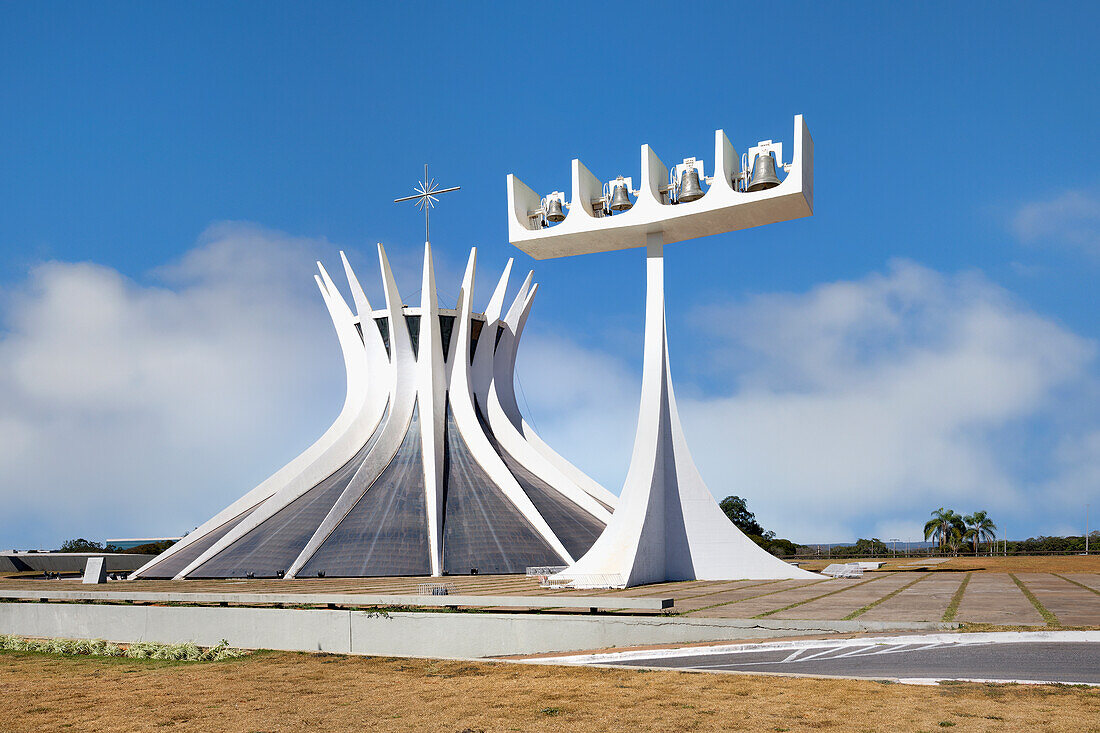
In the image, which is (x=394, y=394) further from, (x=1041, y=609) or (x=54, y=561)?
(x=1041, y=609)

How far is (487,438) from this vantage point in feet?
120

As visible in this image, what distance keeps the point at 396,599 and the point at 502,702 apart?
292 inches

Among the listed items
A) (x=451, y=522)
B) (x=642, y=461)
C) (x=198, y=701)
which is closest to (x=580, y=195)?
(x=642, y=461)

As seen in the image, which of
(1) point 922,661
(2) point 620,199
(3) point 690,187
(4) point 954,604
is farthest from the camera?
(2) point 620,199

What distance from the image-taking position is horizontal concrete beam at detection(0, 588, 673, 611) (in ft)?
46.5

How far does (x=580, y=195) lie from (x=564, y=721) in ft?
58.1

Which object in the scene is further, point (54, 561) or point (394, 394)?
point (54, 561)

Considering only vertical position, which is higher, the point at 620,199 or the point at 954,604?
the point at 620,199

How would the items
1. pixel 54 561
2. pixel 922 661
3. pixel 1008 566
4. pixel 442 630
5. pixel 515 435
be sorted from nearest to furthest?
pixel 922 661, pixel 442 630, pixel 1008 566, pixel 515 435, pixel 54 561

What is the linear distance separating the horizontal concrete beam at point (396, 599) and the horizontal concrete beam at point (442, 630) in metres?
1.38

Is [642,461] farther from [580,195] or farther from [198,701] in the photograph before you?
[198,701]

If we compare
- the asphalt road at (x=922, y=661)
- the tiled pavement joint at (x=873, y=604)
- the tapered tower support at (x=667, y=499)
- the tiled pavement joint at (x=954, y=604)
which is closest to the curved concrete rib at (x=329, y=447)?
the tapered tower support at (x=667, y=499)

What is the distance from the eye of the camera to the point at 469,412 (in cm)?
3619

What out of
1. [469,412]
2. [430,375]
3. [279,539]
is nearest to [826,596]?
[279,539]
